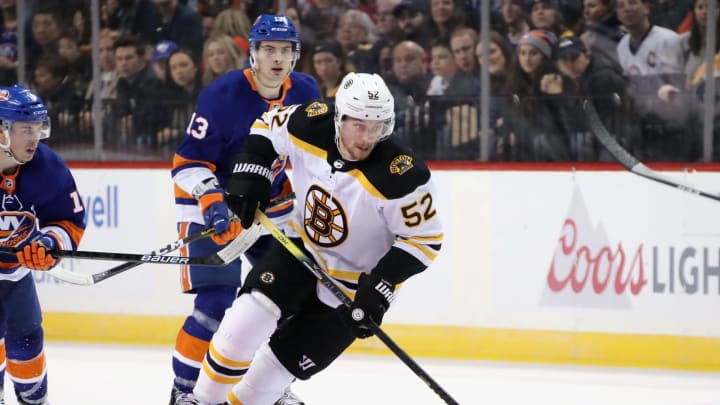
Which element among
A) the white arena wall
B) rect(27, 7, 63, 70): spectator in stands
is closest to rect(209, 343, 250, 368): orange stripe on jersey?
the white arena wall

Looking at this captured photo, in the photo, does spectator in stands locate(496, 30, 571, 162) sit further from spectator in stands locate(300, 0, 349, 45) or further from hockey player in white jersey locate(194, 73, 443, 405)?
hockey player in white jersey locate(194, 73, 443, 405)

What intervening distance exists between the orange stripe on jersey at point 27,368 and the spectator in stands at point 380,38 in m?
2.61

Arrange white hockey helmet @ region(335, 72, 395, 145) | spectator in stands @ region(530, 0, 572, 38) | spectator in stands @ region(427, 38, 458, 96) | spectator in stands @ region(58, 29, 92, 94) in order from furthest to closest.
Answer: spectator in stands @ region(58, 29, 92, 94)
spectator in stands @ region(427, 38, 458, 96)
spectator in stands @ region(530, 0, 572, 38)
white hockey helmet @ region(335, 72, 395, 145)

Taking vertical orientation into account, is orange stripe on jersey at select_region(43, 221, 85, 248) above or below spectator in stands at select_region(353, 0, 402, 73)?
below

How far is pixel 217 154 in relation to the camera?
4.04 meters

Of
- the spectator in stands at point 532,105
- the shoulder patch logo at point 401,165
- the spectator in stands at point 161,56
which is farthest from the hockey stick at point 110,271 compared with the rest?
the spectator in stands at point 161,56

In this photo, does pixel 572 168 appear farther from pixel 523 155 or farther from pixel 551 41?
pixel 551 41

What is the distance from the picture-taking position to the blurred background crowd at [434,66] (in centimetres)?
555

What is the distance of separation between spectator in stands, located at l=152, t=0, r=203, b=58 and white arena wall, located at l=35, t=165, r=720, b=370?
156cm

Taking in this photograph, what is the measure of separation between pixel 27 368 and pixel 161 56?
2759mm

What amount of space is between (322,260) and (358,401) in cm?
134

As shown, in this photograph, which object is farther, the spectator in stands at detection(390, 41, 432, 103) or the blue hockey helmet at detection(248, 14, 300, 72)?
the spectator in stands at detection(390, 41, 432, 103)

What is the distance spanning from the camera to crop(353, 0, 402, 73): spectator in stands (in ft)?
19.6

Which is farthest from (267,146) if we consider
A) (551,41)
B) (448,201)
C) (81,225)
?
(551,41)
